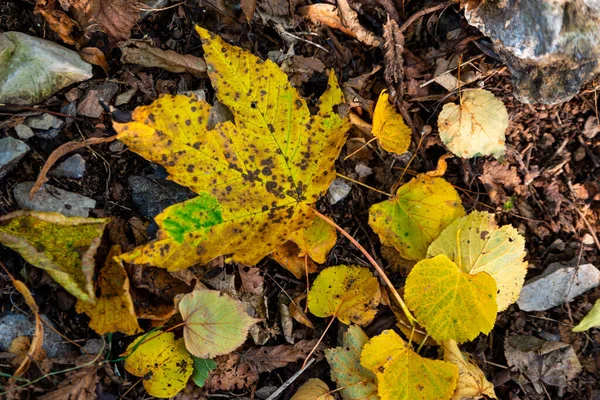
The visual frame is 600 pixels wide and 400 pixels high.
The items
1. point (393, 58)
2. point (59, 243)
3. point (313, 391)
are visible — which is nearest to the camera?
point (59, 243)

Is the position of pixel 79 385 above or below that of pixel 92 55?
below

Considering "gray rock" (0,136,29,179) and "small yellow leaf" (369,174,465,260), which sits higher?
"gray rock" (0,136,29,179)

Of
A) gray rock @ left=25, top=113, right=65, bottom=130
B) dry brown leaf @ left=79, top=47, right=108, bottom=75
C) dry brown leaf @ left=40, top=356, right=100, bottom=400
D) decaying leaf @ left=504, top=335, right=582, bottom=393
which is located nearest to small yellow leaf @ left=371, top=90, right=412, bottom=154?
decaying leaf @ left=504, top=335, right=582, bottom=393

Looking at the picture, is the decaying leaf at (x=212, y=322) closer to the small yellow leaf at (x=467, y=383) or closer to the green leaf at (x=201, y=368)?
the green leaf at (x=201, y=368)

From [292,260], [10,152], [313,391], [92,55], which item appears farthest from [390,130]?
[10,152]

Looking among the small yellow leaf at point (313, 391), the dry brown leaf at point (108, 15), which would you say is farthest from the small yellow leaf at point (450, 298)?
the dry brown leaf at point (108, 15)

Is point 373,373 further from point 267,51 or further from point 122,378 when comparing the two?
point 267,51

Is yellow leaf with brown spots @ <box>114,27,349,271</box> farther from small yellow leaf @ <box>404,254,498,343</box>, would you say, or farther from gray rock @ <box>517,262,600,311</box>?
gray rock @ <box>517,262,600,311</box>

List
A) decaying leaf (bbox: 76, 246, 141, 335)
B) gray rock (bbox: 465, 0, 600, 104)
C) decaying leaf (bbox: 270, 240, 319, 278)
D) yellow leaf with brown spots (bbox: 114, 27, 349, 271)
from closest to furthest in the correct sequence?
yellow leaf with brown spots (bbox: 114, 27, 349, 271) → decaying leaf (bbox: 76, 246, 141, 335) → gray rock (bbox: 465, 0, 600, 104) → decaying leaf (bbox: 270, 240, 319, 278)

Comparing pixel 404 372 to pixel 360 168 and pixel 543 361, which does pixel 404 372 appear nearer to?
pixel 543 361
